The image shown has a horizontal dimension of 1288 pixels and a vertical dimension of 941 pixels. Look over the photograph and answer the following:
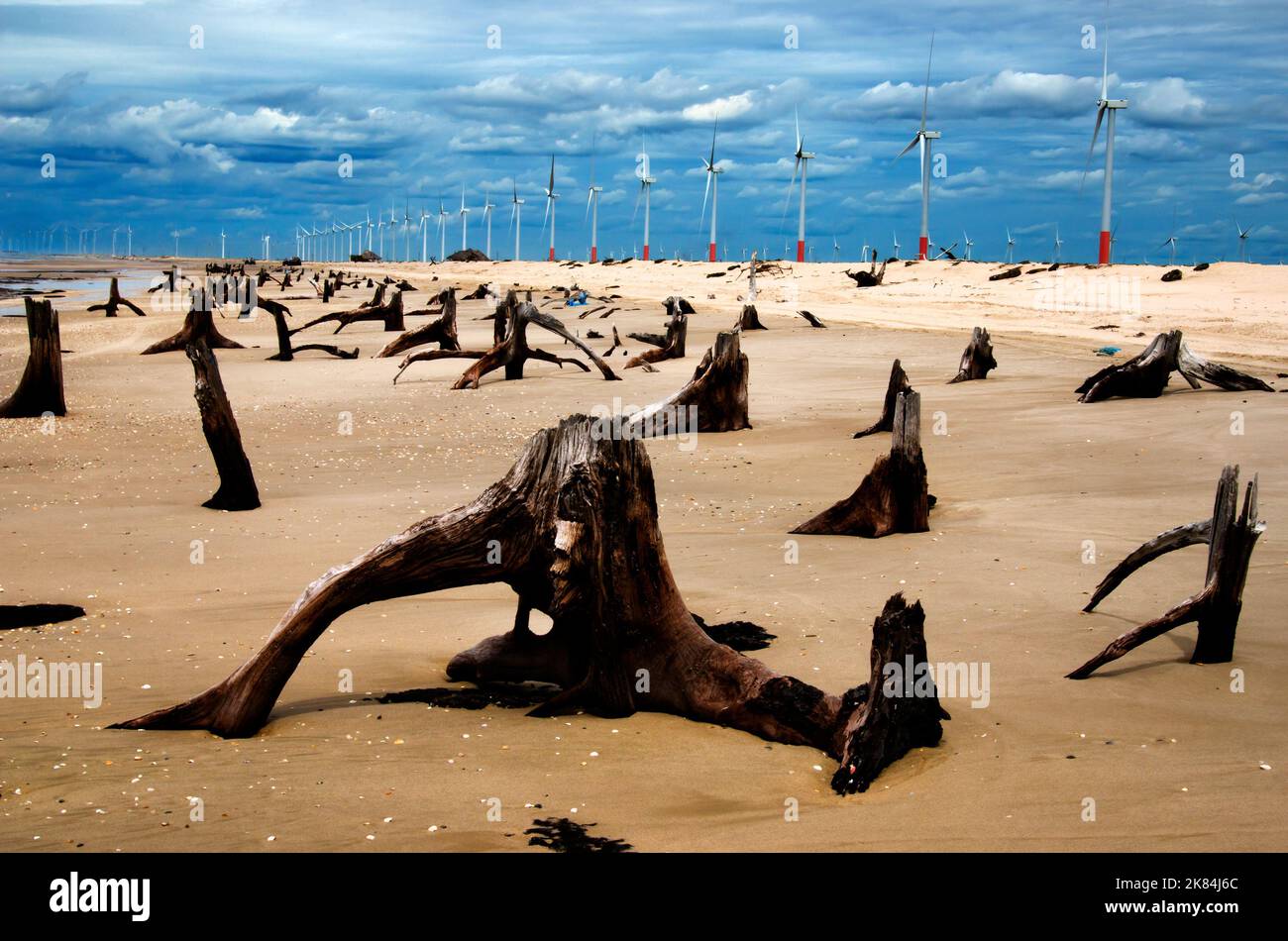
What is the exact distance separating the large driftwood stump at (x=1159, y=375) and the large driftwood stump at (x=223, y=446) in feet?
36.0

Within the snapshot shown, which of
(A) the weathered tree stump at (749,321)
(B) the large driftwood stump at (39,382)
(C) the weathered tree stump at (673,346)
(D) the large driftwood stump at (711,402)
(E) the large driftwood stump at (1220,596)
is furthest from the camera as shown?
(A) the weathered tree stump at (749,321)

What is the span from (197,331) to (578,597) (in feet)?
75.8

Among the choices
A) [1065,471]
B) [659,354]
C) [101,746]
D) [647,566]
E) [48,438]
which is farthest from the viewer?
[659,354]

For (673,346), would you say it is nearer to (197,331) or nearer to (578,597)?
(197,331)

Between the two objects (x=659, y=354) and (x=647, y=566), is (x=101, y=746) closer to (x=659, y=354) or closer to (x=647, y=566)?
(x=647, y=566)

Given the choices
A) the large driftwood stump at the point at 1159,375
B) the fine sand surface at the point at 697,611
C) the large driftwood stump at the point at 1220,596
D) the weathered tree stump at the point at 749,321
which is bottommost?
the fine sand surface at the point at 697,611

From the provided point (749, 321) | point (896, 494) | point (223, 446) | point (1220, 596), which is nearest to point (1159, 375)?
point (896, 494)

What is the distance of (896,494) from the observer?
34.3ft

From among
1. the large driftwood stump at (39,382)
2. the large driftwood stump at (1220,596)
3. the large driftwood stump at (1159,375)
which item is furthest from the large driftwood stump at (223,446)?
the large driftwood stump at (1159,375)

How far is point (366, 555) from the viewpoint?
6.41m

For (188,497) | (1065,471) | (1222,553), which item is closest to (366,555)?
(1222,553)

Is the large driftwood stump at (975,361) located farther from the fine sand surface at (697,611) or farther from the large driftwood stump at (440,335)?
the large driftwood stump at (440,335)

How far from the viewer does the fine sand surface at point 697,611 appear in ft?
16.1
